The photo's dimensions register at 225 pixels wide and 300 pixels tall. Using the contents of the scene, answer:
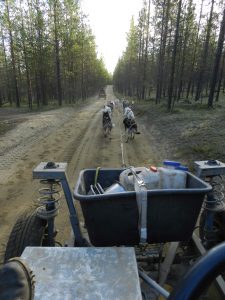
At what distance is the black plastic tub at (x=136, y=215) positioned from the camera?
2615 mm

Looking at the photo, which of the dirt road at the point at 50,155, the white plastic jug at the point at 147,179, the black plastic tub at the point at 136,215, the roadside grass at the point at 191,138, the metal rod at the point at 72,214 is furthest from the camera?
the roadside grass at the point at 191,138

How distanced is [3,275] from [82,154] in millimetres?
9047

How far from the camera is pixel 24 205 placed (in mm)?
6055

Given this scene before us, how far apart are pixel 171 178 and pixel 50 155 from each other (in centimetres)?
792

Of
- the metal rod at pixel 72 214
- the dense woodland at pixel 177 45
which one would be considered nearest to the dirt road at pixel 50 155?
the metal rod at pixel 72 214

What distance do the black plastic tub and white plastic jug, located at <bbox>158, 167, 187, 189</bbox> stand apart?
266 mm

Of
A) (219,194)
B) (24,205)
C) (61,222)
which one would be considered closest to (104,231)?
(219,194)

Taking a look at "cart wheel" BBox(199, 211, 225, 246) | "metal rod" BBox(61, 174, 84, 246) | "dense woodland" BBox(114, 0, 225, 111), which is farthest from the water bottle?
"dense woodland" BBox(114, 0, 225, 111)

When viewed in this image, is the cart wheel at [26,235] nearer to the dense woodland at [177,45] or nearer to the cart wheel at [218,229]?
the cart wheel at [218,229]

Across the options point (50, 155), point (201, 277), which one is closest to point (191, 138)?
point (50, 155)

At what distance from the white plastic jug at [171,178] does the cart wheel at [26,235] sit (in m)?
1.52

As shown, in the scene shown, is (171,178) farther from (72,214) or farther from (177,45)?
(177,45)

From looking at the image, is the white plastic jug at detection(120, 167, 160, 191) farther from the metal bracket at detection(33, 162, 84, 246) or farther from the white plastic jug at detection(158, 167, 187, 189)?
the metal bracket at detection(33, 162, 84, 246)

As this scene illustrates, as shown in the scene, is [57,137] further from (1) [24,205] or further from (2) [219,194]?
(2) [219,194]
